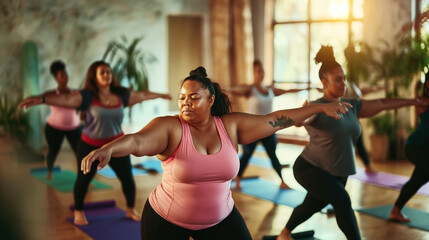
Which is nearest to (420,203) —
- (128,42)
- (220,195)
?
(220,195)

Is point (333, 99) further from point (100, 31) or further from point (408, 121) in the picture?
point (100, 31)

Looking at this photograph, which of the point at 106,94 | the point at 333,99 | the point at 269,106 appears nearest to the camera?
the point at 333,99

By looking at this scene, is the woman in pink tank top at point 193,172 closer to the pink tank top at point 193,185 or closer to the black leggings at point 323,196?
the pink tank top at point 193,185

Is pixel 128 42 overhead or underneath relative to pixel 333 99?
overhead

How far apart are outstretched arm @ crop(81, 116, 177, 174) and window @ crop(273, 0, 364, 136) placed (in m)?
5.80

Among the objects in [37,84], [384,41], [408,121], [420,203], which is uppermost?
[384,41]

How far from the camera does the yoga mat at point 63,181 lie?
5.52 m

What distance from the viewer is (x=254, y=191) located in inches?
206

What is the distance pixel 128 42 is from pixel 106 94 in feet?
14.6

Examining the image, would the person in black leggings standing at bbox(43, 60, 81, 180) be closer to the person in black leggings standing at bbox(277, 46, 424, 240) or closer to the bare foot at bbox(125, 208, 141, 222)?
the bare foot at bbox(125, 208, 141, 222)

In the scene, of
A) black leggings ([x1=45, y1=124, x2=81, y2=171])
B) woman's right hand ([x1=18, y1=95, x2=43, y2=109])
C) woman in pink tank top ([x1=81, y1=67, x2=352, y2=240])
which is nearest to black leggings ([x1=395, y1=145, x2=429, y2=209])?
woman in pink tank top ([x1=81, y1=67, x2=352, y2=240])

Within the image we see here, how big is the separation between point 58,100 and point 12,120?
3.90 m

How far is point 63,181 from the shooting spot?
5.84m

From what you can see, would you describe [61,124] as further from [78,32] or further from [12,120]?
[78,32]
